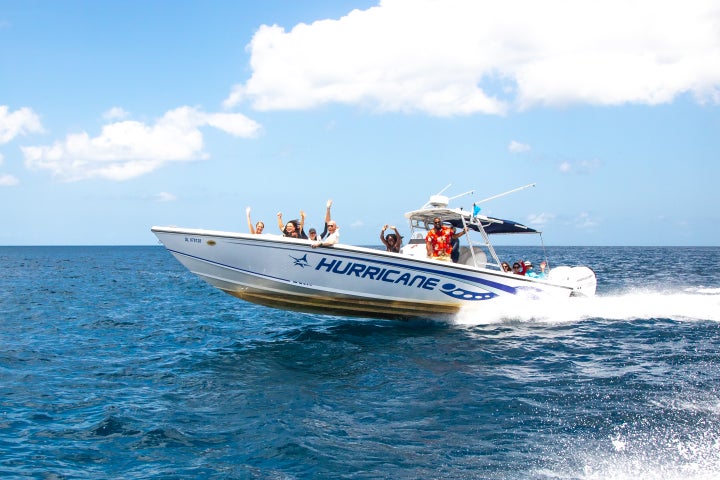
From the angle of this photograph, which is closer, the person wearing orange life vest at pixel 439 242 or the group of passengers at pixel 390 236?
the group of passengers at pixel 390 236

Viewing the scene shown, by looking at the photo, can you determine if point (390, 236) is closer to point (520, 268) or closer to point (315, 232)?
point (315, 232)

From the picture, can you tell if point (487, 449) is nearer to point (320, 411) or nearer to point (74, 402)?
point (320, 411)

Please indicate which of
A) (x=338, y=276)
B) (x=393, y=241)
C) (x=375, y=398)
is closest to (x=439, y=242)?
(x=393, y=241)

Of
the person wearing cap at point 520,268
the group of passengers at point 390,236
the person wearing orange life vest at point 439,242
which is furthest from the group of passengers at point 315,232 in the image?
the person wearing cap at point 520,268

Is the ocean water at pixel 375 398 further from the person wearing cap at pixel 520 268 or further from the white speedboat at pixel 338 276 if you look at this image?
the person wearing cap at pixel 520 268

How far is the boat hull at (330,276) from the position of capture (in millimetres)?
11320

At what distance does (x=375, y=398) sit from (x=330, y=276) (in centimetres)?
390

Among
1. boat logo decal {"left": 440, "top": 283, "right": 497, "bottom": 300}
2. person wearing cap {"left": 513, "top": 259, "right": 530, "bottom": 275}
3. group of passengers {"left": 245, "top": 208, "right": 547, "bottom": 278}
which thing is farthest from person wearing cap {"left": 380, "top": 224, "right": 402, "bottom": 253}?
person wearing cap {"left": 513, "top": 259, "right": 530, "bottom": 275}

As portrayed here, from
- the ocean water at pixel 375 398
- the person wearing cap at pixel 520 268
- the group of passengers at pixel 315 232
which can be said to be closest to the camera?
the ocean water at pixel 375 398

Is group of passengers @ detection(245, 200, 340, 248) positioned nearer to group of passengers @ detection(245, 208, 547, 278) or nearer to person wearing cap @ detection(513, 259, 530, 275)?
group of passengers @ detection(245, 208, 547, 278)

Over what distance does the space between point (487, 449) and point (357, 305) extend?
20.6ft

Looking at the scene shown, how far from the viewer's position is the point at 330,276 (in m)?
11.6

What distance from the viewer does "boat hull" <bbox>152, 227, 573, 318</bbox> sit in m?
11.3

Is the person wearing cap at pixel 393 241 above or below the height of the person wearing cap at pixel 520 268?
above
